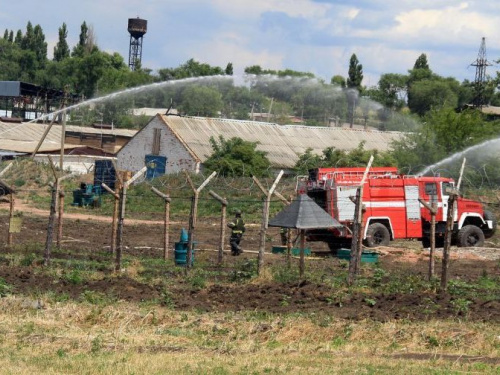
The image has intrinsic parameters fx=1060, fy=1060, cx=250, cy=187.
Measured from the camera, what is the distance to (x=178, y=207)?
4466 centimetres

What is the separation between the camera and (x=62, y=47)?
152 metres

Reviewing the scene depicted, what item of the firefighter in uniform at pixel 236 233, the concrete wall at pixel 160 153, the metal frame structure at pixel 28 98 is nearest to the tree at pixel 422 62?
the metal frame structure at pixel 28 98

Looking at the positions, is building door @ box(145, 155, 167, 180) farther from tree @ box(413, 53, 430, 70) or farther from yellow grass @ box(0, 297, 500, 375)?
tree @ box(413, 53, 430, 70)

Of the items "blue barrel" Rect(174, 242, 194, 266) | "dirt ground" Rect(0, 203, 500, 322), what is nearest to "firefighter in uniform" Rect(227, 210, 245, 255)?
"dirt ground" Rect(0, 203, 500, 322)

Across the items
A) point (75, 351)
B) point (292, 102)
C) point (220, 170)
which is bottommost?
point (75, 351)

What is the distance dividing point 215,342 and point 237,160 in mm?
37371

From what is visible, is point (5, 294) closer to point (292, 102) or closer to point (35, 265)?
point (35, 265)

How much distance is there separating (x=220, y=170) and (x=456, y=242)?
21.2 metres

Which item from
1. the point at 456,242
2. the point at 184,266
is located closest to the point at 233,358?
the point at 184,266

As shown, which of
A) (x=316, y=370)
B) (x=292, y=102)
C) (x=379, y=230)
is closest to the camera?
(x=316, y=370)

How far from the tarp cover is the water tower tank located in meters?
125

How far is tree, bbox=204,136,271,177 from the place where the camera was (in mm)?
52500

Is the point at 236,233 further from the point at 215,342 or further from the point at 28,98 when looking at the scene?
the point at 28,98

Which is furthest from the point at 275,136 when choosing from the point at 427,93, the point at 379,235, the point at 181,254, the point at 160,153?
the point at 427,93
